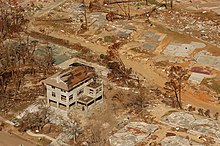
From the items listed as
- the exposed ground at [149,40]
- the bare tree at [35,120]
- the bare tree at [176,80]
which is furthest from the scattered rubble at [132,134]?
the bare tree at [35,120]

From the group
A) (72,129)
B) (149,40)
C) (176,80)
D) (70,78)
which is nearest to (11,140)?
(72,129)

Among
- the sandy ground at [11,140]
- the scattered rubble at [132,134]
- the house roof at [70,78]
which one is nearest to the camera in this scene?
the scattered rubble at [132,134]

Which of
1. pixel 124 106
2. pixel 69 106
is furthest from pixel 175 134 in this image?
pixel 69 106

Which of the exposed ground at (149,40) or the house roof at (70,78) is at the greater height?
the house roof at (70,78)

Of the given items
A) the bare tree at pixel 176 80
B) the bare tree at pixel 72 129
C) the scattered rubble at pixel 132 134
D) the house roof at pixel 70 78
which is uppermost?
the house roof at pixel 70 78

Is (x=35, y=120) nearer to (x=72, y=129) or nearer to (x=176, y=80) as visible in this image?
(x=72, y=129)

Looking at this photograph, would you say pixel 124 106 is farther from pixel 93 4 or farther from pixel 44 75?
pixel 93 4

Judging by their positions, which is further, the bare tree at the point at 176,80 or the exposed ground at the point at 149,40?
the bare tree at the point at 176,80

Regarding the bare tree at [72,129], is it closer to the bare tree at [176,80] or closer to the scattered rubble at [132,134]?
the scattered rubble at [132,134]
